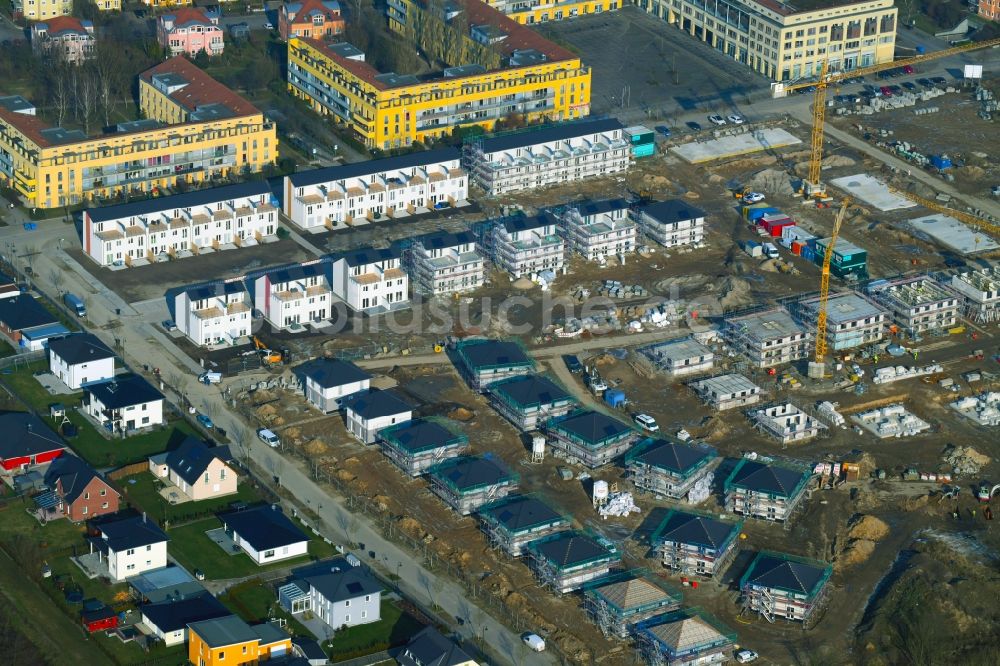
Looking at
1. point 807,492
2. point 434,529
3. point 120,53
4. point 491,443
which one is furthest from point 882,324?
point 120,53

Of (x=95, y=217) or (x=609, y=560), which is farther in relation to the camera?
(x=95, y=217)

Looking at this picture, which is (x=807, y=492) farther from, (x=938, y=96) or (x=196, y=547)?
(x=938, y=96)

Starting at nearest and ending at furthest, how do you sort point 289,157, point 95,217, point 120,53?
1. point 95,217
2. point 289,157
3. point 120,53

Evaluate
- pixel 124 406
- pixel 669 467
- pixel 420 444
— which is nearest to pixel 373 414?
pixel 420 444

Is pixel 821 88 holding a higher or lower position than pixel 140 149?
higher

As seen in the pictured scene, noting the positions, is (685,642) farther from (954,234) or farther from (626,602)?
(954,234)

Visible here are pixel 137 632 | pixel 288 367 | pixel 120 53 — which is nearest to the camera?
pixel 137 632
